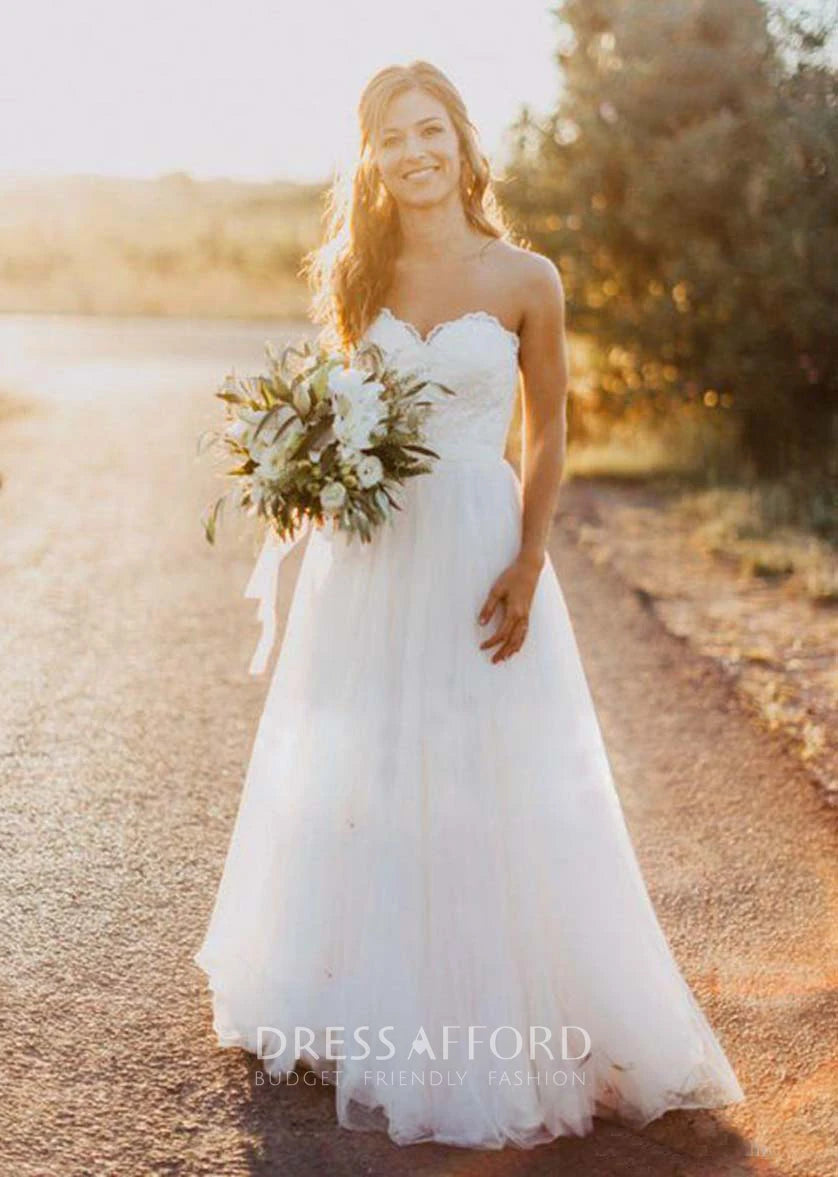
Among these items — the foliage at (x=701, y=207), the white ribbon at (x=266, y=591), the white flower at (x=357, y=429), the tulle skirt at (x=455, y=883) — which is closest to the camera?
the white flower at (x=357, y=429)

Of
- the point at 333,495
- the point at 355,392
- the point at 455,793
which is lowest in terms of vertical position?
the point at 455,793

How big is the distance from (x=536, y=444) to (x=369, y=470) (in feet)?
1.60

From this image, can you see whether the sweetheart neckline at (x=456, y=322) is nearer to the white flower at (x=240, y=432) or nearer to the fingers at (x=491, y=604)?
the white flower at (x=240, y=432)

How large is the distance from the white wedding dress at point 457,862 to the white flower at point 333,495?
0.96ft

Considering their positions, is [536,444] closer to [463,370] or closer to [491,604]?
[463,370]

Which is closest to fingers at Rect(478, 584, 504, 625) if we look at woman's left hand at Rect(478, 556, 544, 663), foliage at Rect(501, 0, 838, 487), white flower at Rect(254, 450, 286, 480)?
woman's left hand at Rect(478, 556, 544, 663)

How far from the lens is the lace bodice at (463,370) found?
3.68m

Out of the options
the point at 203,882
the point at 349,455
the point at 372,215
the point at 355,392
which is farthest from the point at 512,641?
the point at 203,882

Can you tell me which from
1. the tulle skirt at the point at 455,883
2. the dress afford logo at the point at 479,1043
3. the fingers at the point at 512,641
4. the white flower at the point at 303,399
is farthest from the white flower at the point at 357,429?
the dress afford logo at the point at 479,1043

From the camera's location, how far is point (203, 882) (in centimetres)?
496

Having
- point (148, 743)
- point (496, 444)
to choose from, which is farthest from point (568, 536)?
point (496, 444)

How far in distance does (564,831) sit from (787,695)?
403cm

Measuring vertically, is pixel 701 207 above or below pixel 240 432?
above

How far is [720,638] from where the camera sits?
8.67 m
